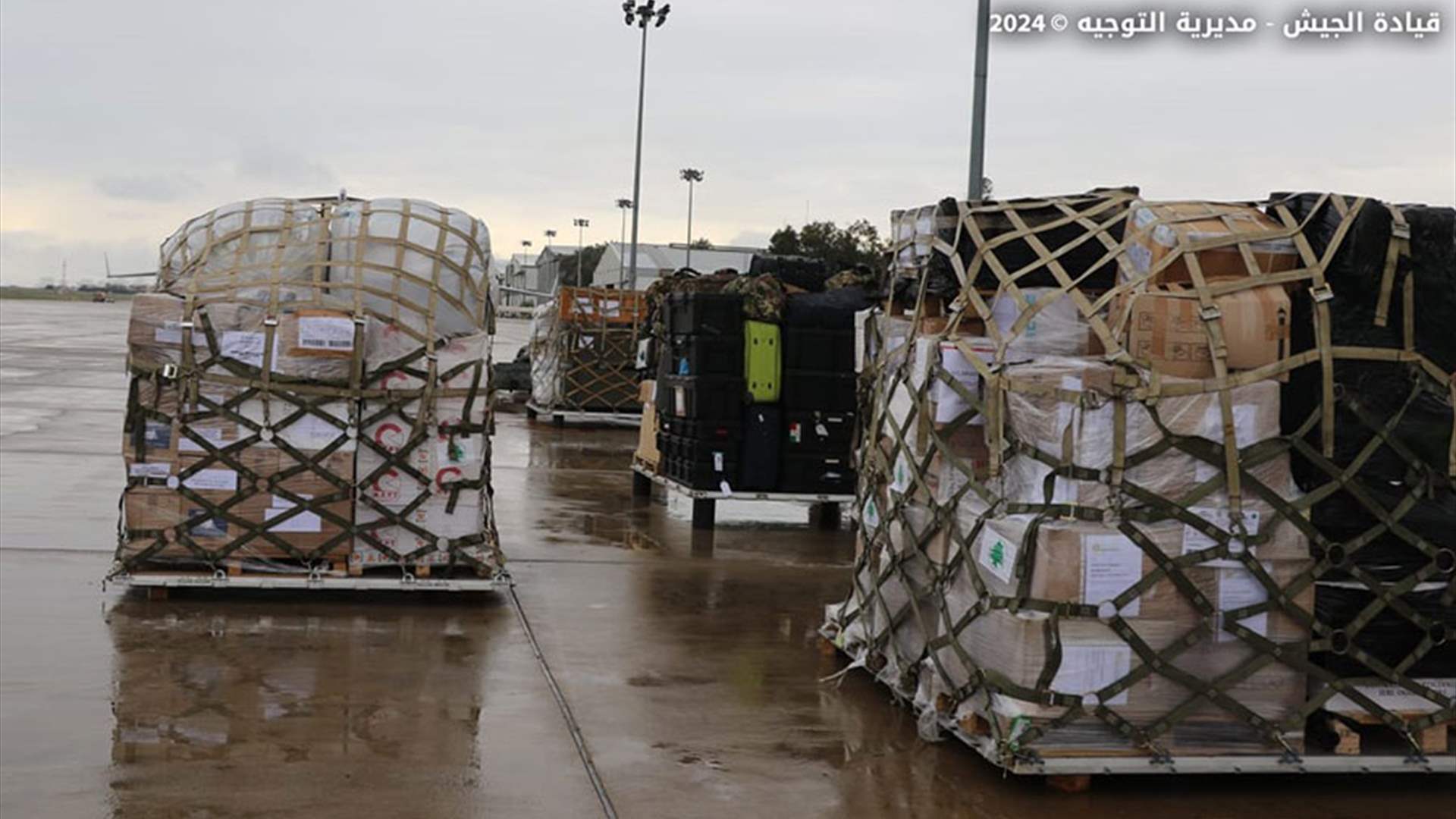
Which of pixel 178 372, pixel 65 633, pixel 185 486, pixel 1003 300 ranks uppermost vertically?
pixel 1003 300

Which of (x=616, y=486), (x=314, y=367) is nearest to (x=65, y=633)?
(x=314, y=367)

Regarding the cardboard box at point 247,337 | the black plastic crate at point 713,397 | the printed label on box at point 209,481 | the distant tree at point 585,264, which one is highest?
the distant tree at point 585,264

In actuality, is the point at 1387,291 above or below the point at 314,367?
above

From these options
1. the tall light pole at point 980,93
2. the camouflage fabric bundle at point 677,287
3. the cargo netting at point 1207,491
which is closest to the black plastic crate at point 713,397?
the camouflage fabric bundle at point 677,287

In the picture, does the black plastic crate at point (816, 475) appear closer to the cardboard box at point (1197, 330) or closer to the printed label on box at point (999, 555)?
the printed label on box at point (999, 555)

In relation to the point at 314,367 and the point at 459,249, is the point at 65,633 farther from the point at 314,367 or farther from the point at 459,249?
the point at 459,249

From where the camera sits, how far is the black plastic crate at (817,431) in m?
13.7

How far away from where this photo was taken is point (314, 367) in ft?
31.8

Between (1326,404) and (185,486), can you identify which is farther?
(185,486)

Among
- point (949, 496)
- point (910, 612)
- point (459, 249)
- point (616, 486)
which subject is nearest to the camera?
point (949, 496)

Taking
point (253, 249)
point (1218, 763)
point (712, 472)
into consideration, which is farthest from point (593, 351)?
point (1218, 763)

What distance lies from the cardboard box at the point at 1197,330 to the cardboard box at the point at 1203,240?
0.17 meters

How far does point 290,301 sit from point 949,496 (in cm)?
495

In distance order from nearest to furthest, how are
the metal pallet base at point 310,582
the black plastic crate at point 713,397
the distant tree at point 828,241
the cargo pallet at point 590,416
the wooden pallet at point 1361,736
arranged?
1. the wooden pallet at point 1361,736
2. the metal pallet base at point 310,582
3. the black plastic crate at point 713,397
4. the cargo pallet at point 590,416
5. the distant tree at point 828,241
